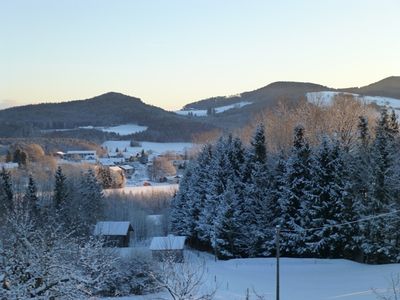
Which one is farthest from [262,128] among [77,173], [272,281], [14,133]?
[14,133]

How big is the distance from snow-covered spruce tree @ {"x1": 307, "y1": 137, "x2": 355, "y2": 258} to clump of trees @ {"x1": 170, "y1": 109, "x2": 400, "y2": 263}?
68 millimetres

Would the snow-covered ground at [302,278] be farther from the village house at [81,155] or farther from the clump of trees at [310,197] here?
the village house at [81,155]

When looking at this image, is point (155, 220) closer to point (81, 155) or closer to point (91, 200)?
point (91, 200)

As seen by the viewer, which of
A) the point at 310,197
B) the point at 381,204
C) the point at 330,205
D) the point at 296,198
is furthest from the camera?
the point at 296,198

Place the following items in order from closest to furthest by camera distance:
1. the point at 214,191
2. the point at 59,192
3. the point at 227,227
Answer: the point at 227,227 < the point at 214,191 < the point at 59,192

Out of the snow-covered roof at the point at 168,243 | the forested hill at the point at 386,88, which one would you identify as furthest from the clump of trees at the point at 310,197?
the forested hill at the point at 386,88

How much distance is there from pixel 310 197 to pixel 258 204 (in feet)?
16.1

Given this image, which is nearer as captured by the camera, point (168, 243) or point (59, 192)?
point (168, 243)

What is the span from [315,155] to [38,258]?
28706 millimetres

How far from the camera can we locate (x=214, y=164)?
151 ft

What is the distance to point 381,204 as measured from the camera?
35062 mm

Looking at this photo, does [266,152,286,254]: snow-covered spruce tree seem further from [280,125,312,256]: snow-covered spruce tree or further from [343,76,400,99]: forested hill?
[343,76,400,99]: forested hill

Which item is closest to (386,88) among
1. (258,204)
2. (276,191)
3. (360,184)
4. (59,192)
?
(59,192)

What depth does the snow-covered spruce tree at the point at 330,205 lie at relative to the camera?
3709 cm
